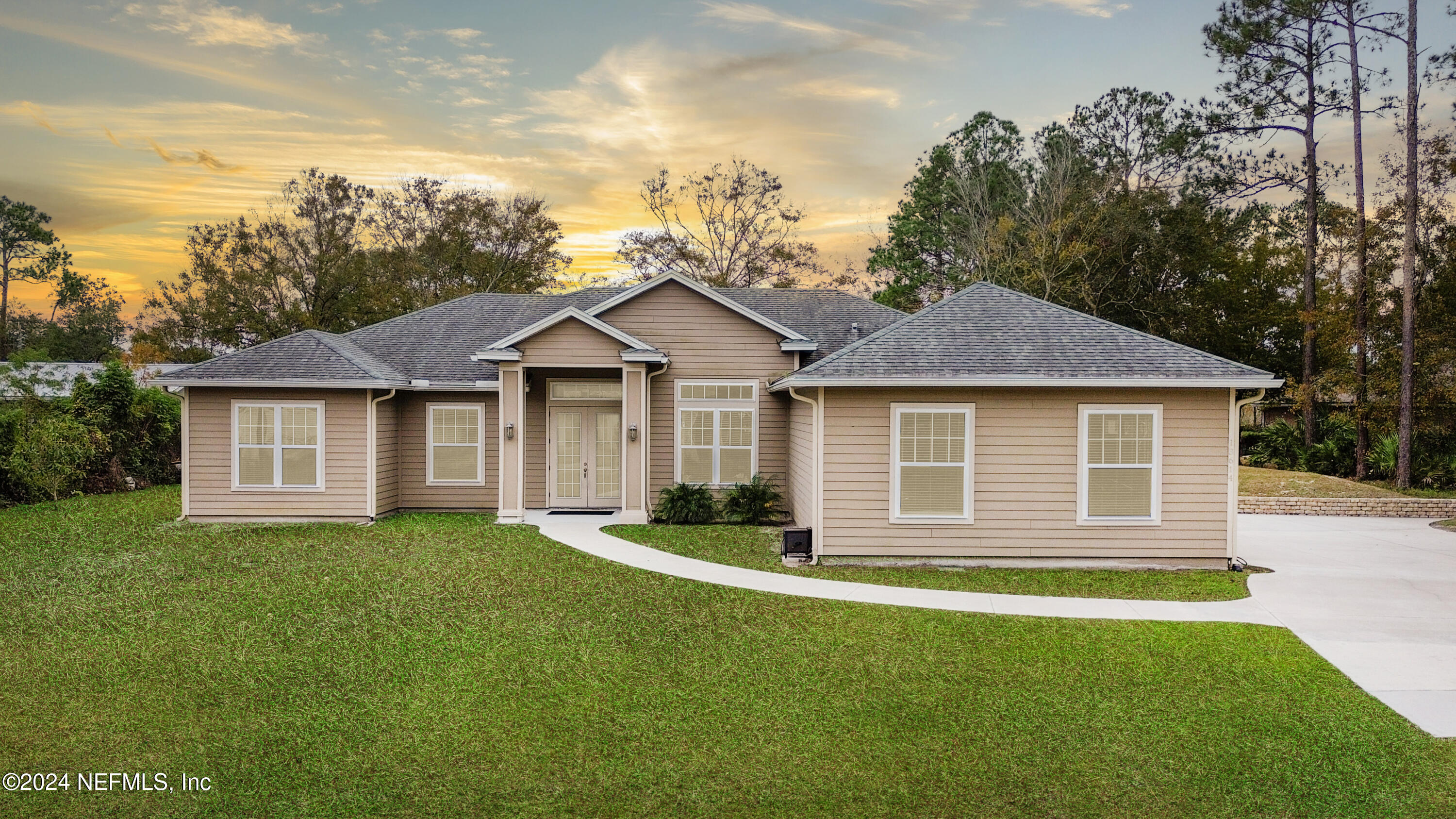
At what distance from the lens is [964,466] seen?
33.3 ft

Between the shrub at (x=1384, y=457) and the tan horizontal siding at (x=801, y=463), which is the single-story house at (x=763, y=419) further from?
the shrub at (x=1384, y=457)

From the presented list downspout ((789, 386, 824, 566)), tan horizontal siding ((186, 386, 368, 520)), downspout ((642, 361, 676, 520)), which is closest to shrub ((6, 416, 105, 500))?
tan horizontal siding ((186, 386, 368, 520))

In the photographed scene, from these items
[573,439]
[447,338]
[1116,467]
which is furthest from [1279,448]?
[447,338]

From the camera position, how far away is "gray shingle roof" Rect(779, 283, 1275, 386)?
32.2 feet

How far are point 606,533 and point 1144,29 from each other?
19.1 m

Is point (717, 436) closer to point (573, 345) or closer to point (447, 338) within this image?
point (573, 345)

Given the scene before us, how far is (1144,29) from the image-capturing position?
61.5ft

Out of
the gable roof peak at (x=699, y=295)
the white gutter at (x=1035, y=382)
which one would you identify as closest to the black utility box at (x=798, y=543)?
the white gutter at (x=1035, y=382)

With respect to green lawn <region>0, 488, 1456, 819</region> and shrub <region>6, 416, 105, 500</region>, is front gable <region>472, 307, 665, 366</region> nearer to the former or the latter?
green lawn <region>0, 488, 1456, 819</region>

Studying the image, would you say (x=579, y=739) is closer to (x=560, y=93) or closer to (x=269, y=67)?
(x=269, y=67)

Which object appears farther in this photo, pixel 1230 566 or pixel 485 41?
pixel 485 41

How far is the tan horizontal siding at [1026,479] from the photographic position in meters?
10.0

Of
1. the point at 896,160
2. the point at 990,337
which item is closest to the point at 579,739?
the point at 990,337

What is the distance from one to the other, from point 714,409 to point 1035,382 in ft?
21.1
